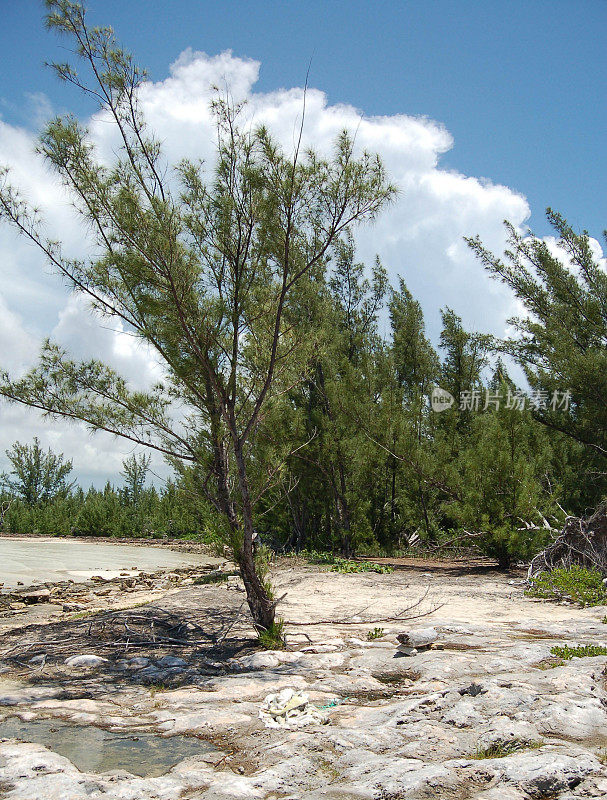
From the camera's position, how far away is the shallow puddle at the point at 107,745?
265 cm

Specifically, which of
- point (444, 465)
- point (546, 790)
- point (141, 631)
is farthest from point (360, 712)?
point (444, 465)

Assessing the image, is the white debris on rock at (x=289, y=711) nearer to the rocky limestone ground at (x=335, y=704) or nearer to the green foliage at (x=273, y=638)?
the rocky limestone ground at (x=335, y=704)

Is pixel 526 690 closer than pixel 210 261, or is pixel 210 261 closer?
pixel 526 690

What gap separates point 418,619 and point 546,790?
12.5 ft

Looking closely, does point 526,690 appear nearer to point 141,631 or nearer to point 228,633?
point 228,633

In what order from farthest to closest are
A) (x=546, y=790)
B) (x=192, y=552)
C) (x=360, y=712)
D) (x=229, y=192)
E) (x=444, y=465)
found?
(x=192, y=552) → (x=444, y=465) → (x=229, y=192) → (x=360, y=712) → (x=546, y=790)

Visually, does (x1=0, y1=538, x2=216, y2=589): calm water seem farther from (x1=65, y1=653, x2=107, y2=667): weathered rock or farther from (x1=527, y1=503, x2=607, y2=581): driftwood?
(x1=527, y1=503, x2=607, y2=581): driftwood

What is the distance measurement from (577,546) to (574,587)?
180 centimetres

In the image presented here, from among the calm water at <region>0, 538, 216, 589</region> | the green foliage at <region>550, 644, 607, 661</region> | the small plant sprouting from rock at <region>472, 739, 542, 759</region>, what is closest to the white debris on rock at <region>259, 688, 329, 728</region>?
the small plant sprouting from rock at <region>472, 739, 542, 759</region>

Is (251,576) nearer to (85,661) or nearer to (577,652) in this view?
(85,661)

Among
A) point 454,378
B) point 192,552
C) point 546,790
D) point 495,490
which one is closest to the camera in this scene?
point 546,790

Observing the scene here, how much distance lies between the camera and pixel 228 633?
18.2 feet

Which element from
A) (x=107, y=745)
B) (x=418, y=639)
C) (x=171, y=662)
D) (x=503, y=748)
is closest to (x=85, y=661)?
(x=171, y=662)

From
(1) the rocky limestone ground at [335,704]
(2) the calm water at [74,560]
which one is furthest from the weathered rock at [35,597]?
(1) the rocky limestone ground at [335,704]
